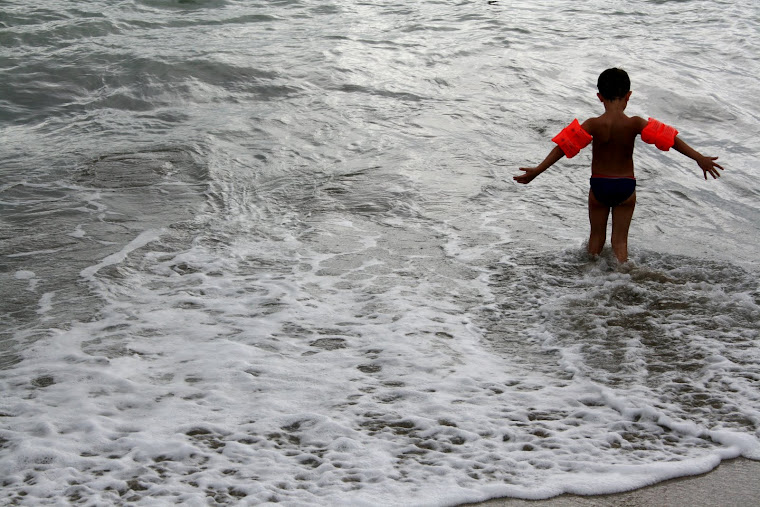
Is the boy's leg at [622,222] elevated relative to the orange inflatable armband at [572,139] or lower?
lower

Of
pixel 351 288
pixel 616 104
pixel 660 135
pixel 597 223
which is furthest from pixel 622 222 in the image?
pixel 351 288

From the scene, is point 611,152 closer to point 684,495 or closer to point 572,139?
point 572,139

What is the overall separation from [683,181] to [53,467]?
672 cm

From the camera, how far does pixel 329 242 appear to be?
20.3 feet

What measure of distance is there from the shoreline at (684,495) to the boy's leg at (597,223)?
2.72 m

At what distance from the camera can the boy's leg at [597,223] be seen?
569 centimetres

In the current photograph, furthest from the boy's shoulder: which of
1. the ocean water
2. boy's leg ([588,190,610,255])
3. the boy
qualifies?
the ocean water

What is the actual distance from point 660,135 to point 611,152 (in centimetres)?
41

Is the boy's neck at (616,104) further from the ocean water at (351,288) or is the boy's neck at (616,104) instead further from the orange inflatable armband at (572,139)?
the ocean water at (351,288)

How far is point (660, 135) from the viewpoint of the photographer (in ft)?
17.3

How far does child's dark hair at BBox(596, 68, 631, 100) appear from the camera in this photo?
537 cm

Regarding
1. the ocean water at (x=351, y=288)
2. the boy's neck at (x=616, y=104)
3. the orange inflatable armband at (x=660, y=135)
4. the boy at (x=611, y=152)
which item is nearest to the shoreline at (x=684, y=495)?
the ocean water at (x=351, y=288)

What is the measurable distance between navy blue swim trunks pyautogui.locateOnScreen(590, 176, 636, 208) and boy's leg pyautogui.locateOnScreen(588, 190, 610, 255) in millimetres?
47

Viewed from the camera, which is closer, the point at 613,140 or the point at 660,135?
the point at 660,135
